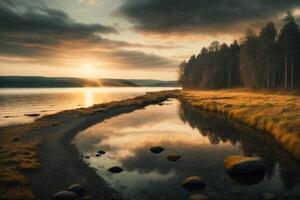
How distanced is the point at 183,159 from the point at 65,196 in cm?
1089

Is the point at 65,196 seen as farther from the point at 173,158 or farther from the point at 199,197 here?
the point at 173,158

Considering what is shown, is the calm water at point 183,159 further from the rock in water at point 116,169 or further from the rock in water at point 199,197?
the rock in water at point 199,197

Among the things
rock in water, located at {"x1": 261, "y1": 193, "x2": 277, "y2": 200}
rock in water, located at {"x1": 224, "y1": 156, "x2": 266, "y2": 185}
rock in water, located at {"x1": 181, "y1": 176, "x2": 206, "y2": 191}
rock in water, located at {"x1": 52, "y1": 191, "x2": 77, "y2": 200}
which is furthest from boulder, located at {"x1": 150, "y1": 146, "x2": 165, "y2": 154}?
rock in water, located at {"x1": 261, "y1": 193, "x2": 277, "y2": 200}

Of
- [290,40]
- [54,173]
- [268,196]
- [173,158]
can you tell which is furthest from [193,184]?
[290,40]

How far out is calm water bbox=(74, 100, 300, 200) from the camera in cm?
1597

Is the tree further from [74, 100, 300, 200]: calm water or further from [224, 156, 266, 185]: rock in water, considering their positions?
[224, 156, 266, 185]: rock in water

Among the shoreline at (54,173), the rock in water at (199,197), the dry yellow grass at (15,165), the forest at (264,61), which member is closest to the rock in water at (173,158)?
the shoreline at (54,173)

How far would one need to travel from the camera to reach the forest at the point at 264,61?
255 ft

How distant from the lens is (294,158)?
68.4 feet

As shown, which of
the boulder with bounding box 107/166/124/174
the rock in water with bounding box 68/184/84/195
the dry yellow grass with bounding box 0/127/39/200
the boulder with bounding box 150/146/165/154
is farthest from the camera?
the boulder with bounding box 150/146/165/154

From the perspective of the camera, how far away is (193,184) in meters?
16.5

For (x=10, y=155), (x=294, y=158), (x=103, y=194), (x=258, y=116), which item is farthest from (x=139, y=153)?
(x=258, y=116)

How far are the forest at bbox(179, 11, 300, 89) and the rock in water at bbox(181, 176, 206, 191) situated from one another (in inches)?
2540

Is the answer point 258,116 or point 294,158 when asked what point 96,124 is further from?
point 294,158
